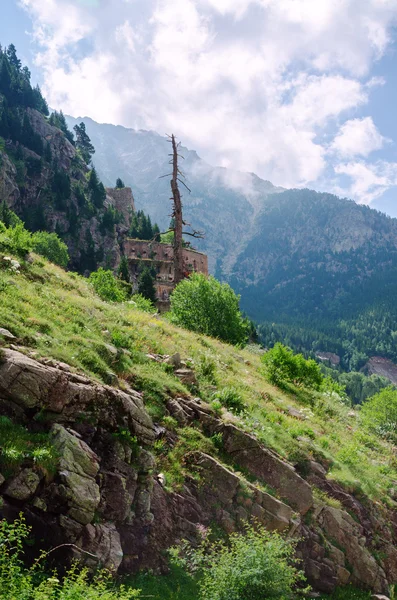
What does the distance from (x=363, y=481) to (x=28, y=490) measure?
41.0ft

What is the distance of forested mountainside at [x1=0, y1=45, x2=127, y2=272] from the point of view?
304 feet

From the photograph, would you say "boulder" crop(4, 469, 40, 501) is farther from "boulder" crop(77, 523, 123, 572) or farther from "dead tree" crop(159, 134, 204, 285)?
"dead tree" crop(159, 134, 204, 285)

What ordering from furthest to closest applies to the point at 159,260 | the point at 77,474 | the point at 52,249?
the point at 159,260
the point at 52,249
the point at 77,474

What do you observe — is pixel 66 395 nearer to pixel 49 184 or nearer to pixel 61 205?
pixel 61 205

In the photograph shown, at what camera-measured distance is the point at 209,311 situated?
101 ft

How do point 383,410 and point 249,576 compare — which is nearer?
point 249,576

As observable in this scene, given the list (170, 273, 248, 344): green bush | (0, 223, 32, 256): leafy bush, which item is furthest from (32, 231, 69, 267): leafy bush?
(0, 223, 32, 256): leafy bush

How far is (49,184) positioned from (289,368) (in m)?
96.3

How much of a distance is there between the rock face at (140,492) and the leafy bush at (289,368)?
368 inches

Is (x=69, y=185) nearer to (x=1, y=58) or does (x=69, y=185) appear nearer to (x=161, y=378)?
(x=1, y=58)

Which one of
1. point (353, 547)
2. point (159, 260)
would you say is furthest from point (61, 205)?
point (353, 547)

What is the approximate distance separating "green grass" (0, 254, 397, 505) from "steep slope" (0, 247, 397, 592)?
2.5 inches

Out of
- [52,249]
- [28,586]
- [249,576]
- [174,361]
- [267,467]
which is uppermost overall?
[52,249]

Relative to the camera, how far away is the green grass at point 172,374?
11141 millimetres
